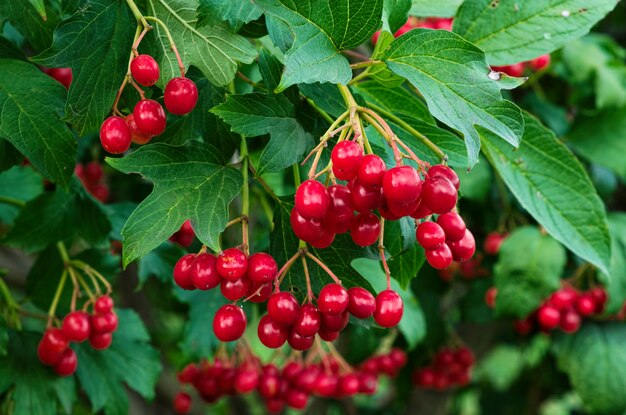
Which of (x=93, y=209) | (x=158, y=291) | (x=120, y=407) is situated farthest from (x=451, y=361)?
(x=93, y=209)

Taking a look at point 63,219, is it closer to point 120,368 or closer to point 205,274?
point 120,368

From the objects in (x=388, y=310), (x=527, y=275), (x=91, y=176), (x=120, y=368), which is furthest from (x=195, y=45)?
(x=527, y=275)

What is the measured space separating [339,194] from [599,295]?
4.89 feet

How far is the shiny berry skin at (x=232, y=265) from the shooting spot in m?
0.78

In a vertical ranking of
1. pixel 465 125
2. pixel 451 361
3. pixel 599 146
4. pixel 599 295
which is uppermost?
pixel 465 125

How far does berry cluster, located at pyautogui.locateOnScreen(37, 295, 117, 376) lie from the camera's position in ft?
3.90

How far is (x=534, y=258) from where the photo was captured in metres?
1.78

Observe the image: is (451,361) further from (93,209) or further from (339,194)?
(339,194)

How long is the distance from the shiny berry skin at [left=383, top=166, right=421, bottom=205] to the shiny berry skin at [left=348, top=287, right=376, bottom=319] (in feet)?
0.52

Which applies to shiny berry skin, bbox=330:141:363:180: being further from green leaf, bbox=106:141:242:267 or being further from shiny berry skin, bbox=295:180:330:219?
green leaf, bbox=106:141:242:267

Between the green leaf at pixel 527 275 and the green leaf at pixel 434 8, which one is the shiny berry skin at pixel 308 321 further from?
the green leaf at pixel 527 275

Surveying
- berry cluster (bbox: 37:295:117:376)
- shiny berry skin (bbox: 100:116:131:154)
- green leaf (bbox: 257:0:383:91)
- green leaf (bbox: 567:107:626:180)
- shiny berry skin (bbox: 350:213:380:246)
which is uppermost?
green leaf (bbox: 257:0:383:91)

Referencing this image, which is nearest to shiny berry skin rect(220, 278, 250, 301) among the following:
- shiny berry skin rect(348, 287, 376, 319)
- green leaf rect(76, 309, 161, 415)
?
shiny berry skin rect(348, 287, 376, 319)

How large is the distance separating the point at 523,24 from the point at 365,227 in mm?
563
